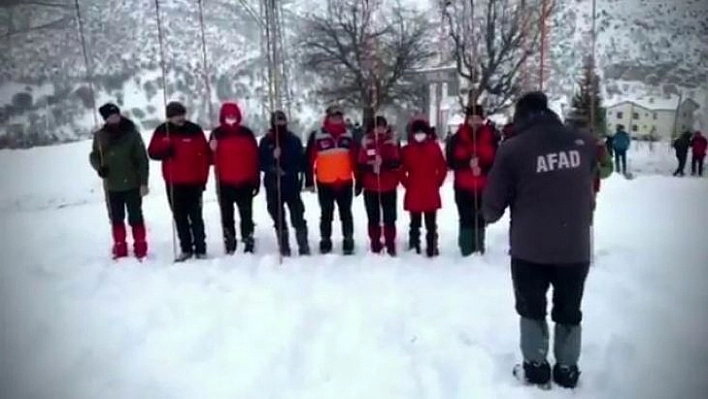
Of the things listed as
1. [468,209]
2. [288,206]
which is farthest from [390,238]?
[288,206]

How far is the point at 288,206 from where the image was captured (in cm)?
724

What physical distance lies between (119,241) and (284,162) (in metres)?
2.07

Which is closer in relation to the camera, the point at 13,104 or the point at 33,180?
the point at 13,104

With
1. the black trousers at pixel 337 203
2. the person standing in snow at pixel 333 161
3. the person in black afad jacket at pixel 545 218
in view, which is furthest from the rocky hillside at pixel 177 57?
the person in black afad jacket at pixel 545 218

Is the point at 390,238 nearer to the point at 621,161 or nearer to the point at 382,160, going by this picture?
the point at 382,160

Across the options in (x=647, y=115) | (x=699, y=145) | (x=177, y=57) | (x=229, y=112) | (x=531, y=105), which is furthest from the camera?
(x=647, y=115)

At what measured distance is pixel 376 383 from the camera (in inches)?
154

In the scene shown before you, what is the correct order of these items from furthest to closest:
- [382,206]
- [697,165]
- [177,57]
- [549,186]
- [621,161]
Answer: [177,57]
[621,161]
[697,165]
[382,206]
[549,186]

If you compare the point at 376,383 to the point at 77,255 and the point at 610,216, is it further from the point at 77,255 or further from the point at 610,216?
the point at 610,216

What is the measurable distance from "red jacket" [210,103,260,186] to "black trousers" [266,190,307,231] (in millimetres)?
335

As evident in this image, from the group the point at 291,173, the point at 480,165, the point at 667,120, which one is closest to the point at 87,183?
the point at 291,173

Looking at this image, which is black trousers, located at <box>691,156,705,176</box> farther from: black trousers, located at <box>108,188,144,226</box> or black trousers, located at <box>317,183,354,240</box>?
black trousers, located at <box>108,188,144,226</box>

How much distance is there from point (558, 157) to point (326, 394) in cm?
196

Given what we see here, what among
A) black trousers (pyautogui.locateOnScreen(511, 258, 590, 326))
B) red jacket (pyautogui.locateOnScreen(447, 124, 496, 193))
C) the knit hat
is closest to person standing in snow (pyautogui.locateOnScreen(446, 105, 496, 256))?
red jacket (pyautogui.locateOnScreen(447, 124, 496, 193))
